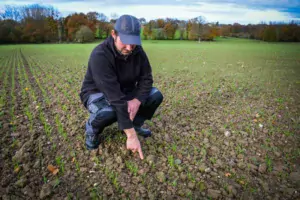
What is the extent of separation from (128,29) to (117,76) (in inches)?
26.9

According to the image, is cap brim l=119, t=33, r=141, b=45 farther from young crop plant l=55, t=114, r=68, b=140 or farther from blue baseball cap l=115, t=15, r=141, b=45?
young crop plant l=55, t=114, r=68, b=140

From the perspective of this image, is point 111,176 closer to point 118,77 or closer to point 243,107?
point 118,77

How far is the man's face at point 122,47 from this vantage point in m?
2.59

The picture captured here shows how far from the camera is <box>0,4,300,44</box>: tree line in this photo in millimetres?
44250

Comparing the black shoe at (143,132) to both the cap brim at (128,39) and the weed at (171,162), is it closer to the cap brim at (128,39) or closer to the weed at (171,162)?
the weed at (171,162)

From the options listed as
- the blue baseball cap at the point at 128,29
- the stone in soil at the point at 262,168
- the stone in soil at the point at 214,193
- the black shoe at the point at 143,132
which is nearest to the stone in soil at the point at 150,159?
the black shoe at the point at 143,132

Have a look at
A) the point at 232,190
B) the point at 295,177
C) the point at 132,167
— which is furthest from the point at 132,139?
the point at 295,177

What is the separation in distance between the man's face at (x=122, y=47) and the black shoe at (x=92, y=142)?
1245 mm

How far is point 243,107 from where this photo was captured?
197 inches

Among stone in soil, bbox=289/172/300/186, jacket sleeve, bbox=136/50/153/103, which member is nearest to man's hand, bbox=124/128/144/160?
jacket sleeve, bbox=136/50/153/103

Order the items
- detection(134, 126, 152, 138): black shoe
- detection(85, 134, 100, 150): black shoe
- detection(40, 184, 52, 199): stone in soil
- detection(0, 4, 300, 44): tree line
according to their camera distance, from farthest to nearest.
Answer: detection(0, 4, 300, 44): tree line
detection(134, 126, 152, 138): black shoe
detection(85, 134, 100, 150): black shoe
detection(40, 184, 52, 199): stone in soil

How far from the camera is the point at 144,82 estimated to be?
3.09 meters

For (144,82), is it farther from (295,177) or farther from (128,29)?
(295,177)

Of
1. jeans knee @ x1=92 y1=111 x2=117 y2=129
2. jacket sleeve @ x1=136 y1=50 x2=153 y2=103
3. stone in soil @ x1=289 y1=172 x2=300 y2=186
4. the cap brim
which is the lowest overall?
stone in soil @ x1=289 y1=172 x2=300 y2=186
